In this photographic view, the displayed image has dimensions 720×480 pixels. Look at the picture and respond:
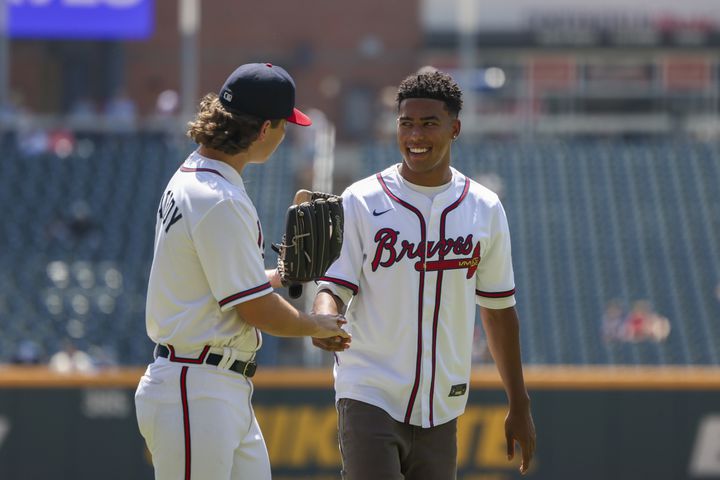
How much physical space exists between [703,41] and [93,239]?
15669mm

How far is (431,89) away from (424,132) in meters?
0.15

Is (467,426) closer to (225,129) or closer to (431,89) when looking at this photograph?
(431,89)

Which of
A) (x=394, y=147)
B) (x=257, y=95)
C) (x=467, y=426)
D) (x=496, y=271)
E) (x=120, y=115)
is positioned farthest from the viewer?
(x=120, y=115)

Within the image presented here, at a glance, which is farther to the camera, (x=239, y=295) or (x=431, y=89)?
(x=431, y=89)

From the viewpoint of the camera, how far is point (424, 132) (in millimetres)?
4000

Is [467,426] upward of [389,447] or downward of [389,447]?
downward

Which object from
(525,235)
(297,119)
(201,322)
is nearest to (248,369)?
(201,322)

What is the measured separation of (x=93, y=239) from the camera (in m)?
15.9

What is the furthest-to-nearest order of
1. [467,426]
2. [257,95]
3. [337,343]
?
[467,426] < [337,343] < [257,95]

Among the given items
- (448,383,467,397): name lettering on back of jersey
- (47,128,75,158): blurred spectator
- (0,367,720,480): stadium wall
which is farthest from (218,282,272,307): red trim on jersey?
(47,128,75,158): blurred spectator

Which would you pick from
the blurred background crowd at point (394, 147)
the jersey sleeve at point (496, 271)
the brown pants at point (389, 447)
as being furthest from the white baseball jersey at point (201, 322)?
the blurred background crowd at point (394, 147)

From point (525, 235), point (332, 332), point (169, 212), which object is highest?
point (169, 212)

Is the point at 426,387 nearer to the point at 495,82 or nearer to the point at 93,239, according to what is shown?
the point at 93,239

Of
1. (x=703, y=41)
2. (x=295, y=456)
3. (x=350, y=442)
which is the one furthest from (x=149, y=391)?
(x=703, y=41)
